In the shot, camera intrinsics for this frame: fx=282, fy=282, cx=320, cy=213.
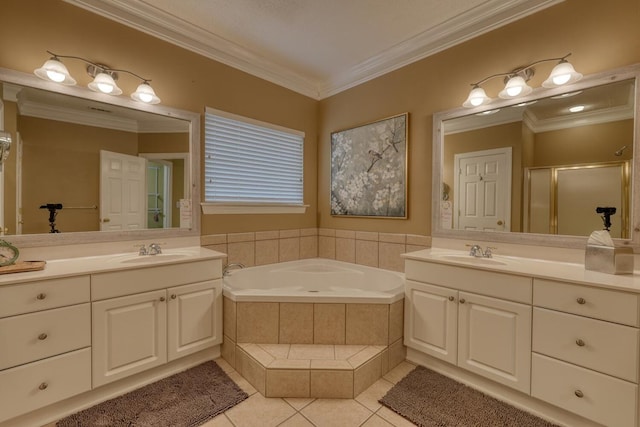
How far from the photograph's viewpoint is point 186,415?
1544 millimetres

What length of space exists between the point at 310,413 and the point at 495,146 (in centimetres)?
216

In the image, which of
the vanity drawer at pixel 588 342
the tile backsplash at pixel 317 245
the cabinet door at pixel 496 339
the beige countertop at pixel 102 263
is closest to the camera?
the vanity drawer at pixel 588 342

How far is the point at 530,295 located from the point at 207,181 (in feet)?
7.99

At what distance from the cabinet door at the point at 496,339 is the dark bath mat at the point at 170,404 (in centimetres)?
141

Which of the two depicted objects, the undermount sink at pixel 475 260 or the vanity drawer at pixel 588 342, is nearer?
the vanity drawer at pixel 588 342

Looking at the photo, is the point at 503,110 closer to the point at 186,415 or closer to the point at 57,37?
the point at 186,415

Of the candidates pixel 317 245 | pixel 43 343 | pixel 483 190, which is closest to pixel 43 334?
pixel 43 343

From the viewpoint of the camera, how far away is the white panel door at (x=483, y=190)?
6.68 ft

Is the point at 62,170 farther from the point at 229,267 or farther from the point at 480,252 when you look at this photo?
the point at 480,252

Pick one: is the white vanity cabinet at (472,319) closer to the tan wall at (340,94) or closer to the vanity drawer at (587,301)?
the vanity drawer at (587,301)

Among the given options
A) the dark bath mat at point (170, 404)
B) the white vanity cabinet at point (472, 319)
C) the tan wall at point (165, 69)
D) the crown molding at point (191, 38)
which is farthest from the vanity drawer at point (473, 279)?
the crown molding at point (191, 38)

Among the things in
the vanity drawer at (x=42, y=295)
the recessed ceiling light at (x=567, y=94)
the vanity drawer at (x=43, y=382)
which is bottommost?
the vanity drawer at (x=43, y=382)

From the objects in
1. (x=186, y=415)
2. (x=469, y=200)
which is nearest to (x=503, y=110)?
(x=469, y=200)

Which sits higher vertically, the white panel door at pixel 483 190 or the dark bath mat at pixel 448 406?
the white panel door at pixel 483 190
